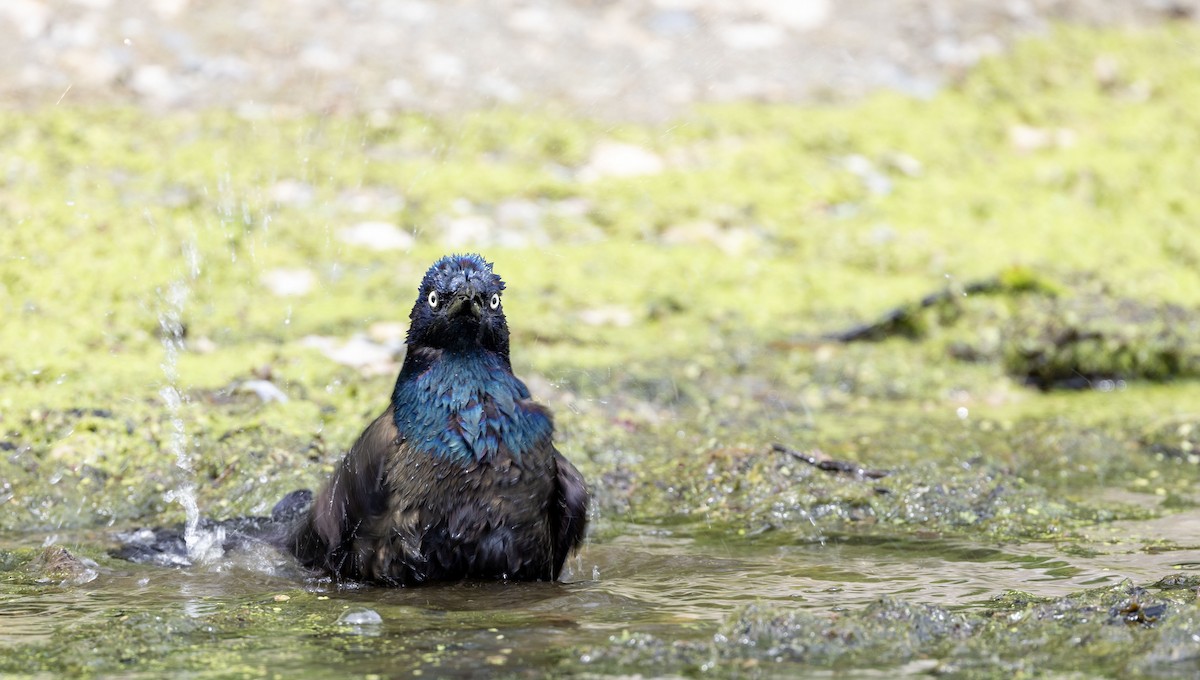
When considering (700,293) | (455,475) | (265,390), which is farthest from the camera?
(700,293)

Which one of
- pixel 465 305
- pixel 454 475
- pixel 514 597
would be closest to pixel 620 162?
pixel 465 305

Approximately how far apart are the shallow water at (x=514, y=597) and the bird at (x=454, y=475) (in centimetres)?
11

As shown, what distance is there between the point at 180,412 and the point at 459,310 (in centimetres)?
183

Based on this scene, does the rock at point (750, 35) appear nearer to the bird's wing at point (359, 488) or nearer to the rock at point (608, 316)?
the rock at point (608, 316)

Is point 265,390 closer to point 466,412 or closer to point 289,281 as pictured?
point 289,281

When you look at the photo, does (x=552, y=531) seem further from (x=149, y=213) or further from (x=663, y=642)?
(x=149, y=213)

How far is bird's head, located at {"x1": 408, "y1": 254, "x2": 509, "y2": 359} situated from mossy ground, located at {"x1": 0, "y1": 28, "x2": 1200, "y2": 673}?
1.05m

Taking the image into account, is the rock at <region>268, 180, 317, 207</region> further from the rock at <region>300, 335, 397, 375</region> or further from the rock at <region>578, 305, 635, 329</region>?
the rock at <region>578, 305, 635, 329</region>

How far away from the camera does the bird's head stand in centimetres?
448

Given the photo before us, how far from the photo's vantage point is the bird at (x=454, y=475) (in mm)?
4359

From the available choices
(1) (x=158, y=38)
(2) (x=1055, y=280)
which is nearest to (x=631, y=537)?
(2) (x=1055, y=280)

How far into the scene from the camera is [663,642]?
3.38 metres

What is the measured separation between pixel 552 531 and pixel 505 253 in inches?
140

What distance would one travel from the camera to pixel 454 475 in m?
4.36
